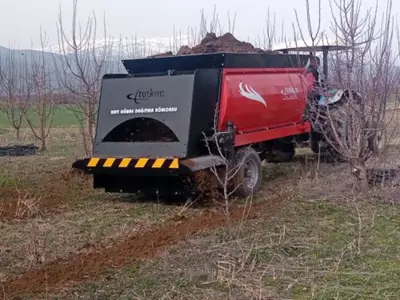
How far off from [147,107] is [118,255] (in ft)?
9.30

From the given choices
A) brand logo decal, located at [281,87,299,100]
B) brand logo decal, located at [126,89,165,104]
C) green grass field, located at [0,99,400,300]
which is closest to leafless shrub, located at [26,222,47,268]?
green grass field, located at [0,99,400,300]

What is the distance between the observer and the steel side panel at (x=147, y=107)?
7.59m

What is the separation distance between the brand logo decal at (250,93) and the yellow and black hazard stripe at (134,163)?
1543 mm

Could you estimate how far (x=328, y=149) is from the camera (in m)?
11.3

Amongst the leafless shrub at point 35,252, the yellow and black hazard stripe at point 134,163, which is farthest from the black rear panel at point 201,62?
the leafless shrub at point 35,252

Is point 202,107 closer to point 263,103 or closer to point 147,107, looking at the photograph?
point 147,107

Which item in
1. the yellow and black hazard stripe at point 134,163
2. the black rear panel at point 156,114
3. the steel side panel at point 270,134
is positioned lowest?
the yellow and black hazard stripe at point 134,163

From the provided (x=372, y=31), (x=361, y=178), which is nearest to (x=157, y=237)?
(x=361, y=178)

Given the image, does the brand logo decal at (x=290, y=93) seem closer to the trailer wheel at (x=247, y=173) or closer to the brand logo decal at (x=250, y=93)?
the brand logo decal at (x=250, y=93)

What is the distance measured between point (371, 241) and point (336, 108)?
3704 millimetres

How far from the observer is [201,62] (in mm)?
8273

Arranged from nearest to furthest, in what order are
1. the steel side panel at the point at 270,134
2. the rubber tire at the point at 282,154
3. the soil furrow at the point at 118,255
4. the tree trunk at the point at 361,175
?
the soil furrow at the point at 118,255 < the tree trunk at the point at 361,175 < the steel side panel at the point at 270,134 < the rubber tire at the point at 282,154

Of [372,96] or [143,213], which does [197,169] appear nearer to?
[143,213]

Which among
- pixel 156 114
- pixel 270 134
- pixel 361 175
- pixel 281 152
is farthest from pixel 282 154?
pixel 156 114
